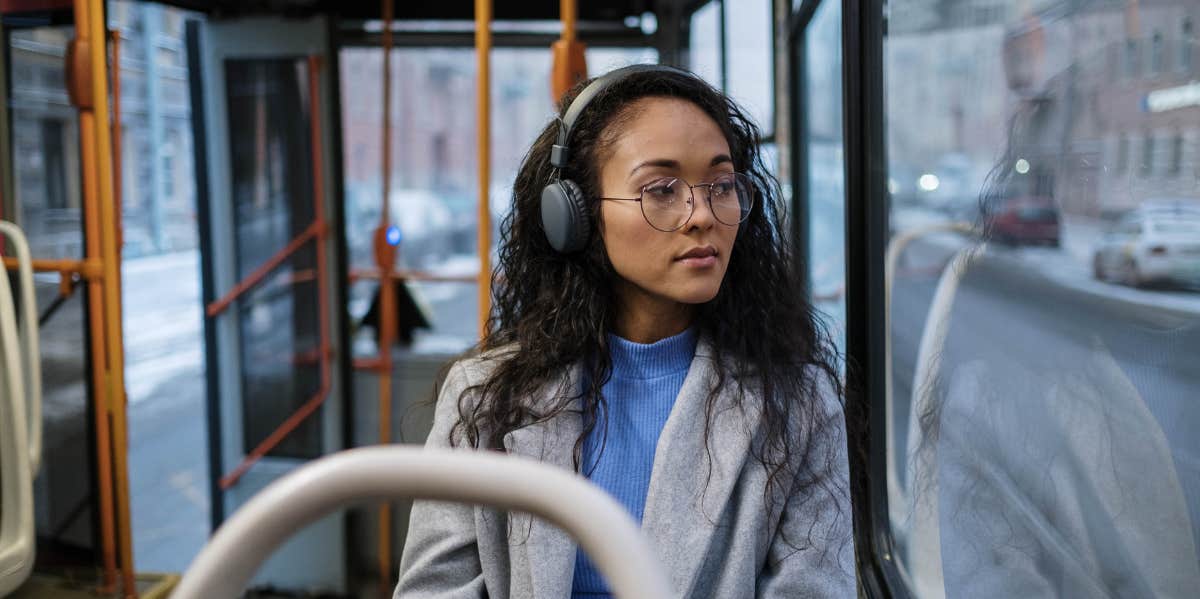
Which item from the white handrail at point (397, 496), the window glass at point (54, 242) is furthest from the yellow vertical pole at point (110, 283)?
the white handrail at point (397, 496)

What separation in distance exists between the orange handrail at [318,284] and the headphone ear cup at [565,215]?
2860 millimetres

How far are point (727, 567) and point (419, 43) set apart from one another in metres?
3.23

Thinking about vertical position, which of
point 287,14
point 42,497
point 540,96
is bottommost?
point 42,497

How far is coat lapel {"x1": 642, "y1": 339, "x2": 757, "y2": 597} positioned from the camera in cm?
107

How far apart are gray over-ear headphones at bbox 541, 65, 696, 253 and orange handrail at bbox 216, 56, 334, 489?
9.25 ft

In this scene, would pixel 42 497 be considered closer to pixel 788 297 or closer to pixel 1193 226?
pixel 788 297

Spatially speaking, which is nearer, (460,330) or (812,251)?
(812,251)

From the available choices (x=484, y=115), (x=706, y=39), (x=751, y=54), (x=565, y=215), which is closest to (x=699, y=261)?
(x=565, y=215)

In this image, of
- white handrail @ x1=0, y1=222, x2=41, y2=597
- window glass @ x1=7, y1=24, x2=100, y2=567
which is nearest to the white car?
white handrail @ x1=0, y1=222, x2=41, y2=597

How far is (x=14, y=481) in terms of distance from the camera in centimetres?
226

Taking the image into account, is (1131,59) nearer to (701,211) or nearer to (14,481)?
(701,211)

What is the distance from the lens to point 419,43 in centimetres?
393

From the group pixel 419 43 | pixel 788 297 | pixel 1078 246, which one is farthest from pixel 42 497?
pixel 1078 246

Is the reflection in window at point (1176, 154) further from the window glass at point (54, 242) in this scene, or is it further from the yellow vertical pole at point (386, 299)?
the yellow vertical pole at point (386, 299)
